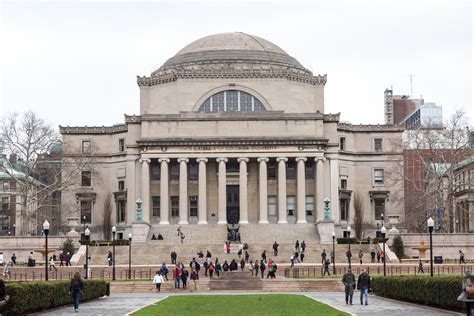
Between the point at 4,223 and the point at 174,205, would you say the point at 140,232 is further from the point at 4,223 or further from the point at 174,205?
the point at 4,223

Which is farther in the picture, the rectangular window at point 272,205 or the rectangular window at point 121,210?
the rectangular window at point 121,210

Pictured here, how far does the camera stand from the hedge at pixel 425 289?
38.6m

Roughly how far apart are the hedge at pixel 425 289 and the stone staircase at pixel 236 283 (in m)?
12.8

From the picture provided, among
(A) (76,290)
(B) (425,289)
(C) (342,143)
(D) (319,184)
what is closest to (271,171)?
(D) (319,184)

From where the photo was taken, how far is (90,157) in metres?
110

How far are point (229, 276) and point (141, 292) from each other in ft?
22.7

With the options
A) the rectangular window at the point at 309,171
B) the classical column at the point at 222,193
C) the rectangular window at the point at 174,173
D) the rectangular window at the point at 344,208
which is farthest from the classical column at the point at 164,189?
the rectangular window at the point at 344,208

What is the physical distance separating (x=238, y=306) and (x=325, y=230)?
55950mm

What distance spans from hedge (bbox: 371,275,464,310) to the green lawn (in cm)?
425

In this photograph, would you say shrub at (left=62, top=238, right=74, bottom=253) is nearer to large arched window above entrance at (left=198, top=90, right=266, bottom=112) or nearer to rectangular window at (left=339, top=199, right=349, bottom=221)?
large arched window above entrance at (left=198, top=90, right=266, bottom=112)

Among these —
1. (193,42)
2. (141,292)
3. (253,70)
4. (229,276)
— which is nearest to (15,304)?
(141,292)

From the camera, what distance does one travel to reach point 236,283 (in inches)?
2530

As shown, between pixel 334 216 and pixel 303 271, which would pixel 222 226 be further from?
pixel 303 271

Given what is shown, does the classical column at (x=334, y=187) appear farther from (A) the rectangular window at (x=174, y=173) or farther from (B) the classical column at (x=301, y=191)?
(A) the rectangular window at (x=174, y=173)
